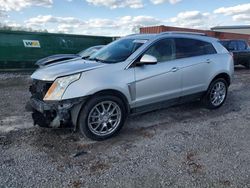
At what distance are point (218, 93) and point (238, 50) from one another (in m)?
9.16

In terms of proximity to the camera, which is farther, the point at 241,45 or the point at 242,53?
the point at 241,45

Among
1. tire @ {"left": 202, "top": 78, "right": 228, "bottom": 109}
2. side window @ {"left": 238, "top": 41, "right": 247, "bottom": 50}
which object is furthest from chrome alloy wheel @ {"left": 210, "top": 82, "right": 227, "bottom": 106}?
side window @ {"left": 238, "top": 41, "right": 247, "bottom": 50}

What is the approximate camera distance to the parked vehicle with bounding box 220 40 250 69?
14.1 m

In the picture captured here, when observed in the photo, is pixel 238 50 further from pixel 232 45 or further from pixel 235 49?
pixel 232 45

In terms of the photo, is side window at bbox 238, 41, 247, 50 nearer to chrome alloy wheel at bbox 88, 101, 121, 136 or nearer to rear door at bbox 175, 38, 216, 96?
rear door at bbox 175, 38, 216, 96

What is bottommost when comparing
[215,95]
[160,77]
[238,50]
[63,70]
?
[215,95]

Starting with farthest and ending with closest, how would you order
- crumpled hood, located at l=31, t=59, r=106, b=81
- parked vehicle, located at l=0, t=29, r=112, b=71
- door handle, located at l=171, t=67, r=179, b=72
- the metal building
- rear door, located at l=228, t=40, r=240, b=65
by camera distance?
the metal building < rear door, located at l=228, t=40, r=240, b=65 < parked vehicle, located at l=0, t=29, r=112, b=71 < door handle, located at l=171, t=67, r=179, b=72 < crumpled hood, located at l=31, t=59, r=106, b=81

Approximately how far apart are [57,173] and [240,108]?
4724 millimetres

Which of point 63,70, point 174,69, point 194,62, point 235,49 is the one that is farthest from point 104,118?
point 235,49

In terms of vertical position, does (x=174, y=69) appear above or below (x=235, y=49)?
above

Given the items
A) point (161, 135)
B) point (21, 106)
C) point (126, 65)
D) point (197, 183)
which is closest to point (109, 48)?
point (126, 65)

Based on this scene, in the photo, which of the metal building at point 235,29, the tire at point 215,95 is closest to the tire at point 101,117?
the tire at point 215,95

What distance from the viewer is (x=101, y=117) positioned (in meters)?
4.33

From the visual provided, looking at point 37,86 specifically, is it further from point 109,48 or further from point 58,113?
point 109,48
